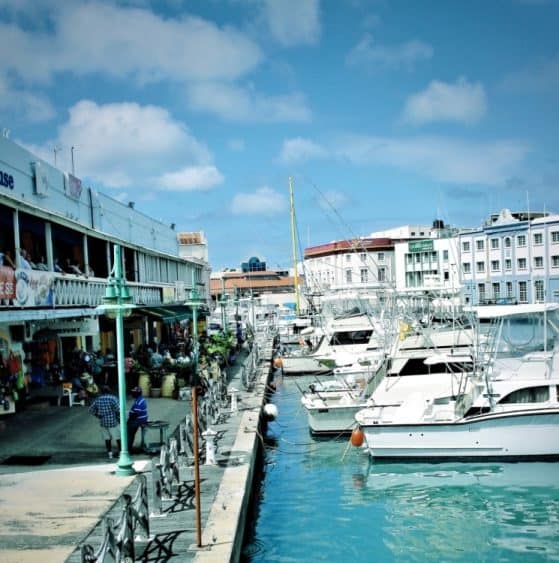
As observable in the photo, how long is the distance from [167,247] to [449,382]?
93.6 feet

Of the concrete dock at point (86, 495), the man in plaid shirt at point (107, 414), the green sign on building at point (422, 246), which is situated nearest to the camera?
the concrete dock at point (86, 495)

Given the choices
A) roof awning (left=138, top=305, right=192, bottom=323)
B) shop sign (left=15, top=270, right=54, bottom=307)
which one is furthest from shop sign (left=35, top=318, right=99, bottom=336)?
shop sign (left=15, top=270, right=54, bottom=307)

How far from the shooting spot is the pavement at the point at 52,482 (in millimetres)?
9391

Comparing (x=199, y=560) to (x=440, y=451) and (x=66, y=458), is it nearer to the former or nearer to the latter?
(x=66, y=458)

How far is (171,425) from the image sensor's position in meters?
17.7

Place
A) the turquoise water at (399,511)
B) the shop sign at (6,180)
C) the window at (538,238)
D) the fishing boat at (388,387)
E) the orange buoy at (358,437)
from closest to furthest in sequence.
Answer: the turquoise water at (399,511), the orange buoy at (358,437), the shop sign at (6,180), the fishing boat at (388,387), the window at (538,238)

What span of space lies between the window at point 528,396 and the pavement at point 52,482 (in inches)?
355

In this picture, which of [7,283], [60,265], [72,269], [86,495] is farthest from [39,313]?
[60,265]

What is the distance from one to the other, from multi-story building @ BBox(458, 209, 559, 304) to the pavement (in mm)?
54365

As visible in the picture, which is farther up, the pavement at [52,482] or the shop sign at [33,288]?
the shop sign at [33,288]

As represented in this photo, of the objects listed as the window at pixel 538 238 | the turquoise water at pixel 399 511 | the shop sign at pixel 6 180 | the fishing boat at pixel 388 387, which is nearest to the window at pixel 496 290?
the window at pixel 538 238

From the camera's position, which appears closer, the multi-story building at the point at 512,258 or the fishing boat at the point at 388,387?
the fishing boat at the point at 388,387

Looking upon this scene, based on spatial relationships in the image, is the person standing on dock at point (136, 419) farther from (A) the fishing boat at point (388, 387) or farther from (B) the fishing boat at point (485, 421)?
(A) the fishing boat at point (388, 387)

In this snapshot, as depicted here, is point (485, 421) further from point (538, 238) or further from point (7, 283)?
point (538, 238)
